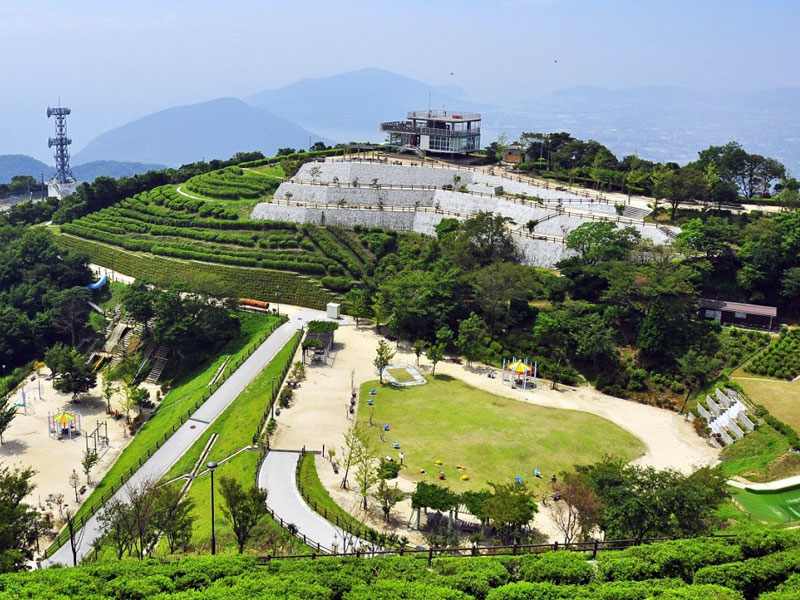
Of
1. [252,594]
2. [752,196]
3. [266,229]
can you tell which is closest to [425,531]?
[252,594]

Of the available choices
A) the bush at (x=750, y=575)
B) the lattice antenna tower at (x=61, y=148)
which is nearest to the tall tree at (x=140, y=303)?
the bush at (x=750, y=575)

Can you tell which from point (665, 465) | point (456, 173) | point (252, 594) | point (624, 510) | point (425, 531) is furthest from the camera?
point (456, 173)

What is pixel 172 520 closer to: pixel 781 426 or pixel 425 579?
pixel 425 579

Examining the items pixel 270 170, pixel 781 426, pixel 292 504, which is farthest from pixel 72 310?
pixel 781 426

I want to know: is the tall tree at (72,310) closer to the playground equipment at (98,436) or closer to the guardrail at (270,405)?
the playground equipment at (98,436)

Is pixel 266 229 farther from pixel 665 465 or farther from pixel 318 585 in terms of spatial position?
pixel 318 585
